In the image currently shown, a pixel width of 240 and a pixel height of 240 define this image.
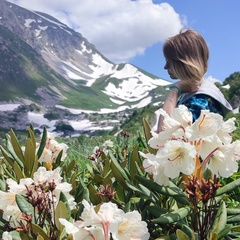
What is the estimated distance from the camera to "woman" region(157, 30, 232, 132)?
3727 mm

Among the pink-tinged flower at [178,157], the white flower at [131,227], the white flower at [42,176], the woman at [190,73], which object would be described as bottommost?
the white flower at [131,227]

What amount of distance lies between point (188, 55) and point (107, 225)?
279 centimetres

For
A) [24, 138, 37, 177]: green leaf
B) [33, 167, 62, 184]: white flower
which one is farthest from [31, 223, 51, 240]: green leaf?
[24, 138, 37, 177]: green leaf

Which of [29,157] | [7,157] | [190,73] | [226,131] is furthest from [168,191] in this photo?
[190,73]

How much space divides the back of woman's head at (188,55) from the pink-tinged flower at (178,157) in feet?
7.53

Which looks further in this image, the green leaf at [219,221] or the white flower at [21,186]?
the white flower at [21,186]

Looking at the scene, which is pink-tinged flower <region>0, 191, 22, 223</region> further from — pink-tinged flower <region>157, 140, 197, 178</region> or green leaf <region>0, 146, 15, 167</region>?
green leaf <region>0, 146, 15, 167</region>

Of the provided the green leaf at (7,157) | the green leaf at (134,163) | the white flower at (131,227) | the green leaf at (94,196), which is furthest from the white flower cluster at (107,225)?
the green leaf at (7,157)

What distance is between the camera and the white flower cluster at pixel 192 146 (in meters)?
1.50

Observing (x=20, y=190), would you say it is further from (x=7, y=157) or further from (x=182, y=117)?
(x=7, y=157)

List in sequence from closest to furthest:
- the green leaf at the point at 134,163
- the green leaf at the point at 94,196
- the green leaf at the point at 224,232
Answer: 1. the green leaf at the point at 224,232
2. the green leaf at the point at 94,196
3. the green leaf at the point at 134,163

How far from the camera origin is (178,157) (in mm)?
1513

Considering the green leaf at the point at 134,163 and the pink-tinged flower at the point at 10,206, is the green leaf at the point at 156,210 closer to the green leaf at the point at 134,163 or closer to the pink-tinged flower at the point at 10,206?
the green leaf at the point at 134,163

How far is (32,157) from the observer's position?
2.21 metres
